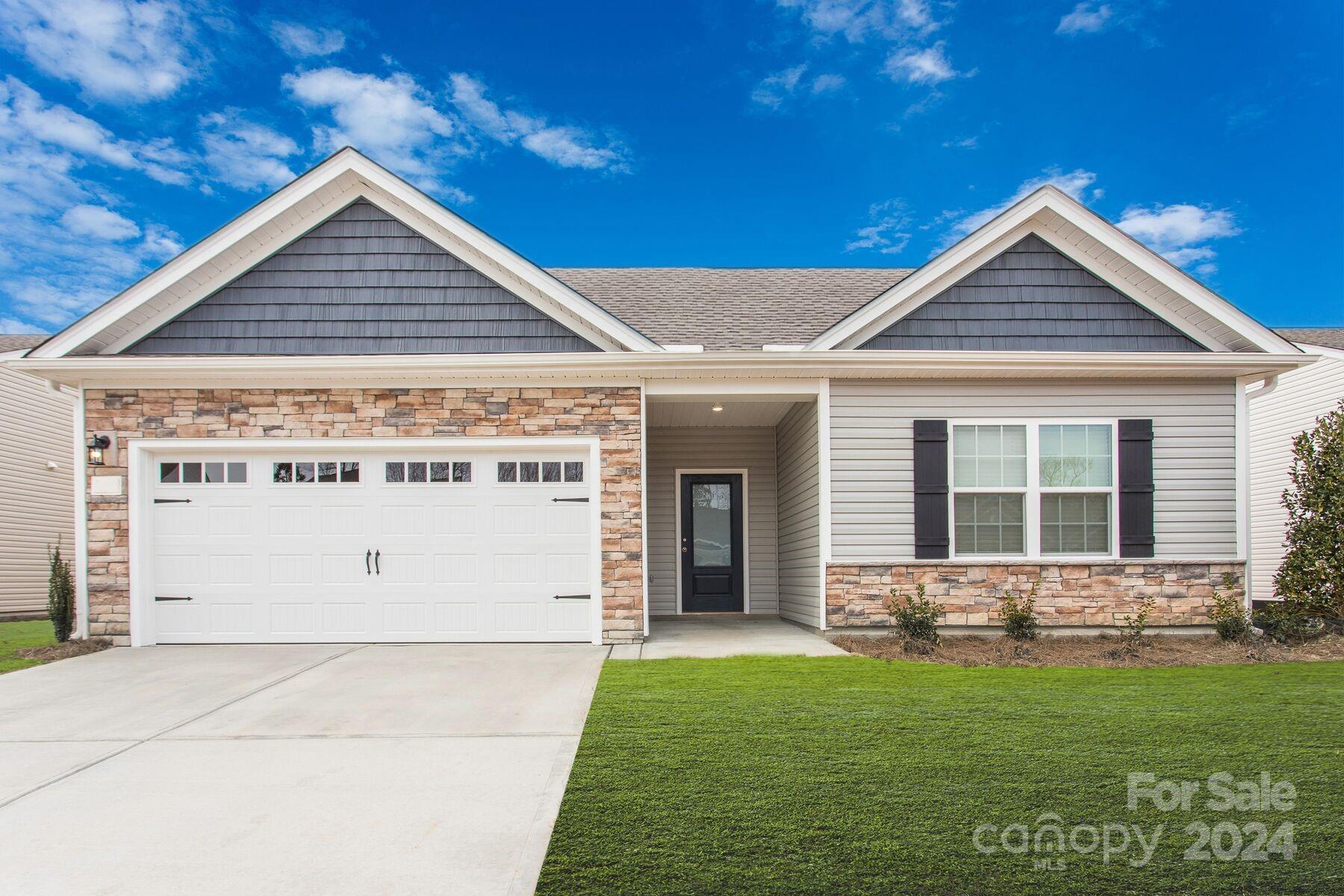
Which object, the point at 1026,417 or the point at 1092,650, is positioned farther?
the point at 1026,417

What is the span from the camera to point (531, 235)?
24094 millimetres

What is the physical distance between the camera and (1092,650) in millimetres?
7496

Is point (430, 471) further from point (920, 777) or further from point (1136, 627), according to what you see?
point (1136, 627)

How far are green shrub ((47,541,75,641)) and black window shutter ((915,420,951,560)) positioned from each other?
29.9 ft

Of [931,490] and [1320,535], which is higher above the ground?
[931,490]

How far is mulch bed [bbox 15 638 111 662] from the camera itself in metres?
7.46

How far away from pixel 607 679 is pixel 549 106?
15.3 meters

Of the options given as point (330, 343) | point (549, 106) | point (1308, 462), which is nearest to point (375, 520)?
point (330, 343)

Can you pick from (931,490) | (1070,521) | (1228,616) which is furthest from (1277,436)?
(931,490)

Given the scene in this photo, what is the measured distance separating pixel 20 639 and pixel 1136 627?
1281 cm

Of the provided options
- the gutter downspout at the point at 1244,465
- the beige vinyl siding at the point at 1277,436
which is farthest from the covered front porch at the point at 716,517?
the beige vinyl siding at the point at 1277,436

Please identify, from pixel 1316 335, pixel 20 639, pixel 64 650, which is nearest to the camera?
pixel 64 650

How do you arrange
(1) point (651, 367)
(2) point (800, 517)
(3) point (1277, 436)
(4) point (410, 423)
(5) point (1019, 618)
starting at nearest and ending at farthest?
(5) point (1019, 618)
(1) point (651, 367)
(4) point (410, 423)
(2) point (800, 517)
(3) point (1277, 436)

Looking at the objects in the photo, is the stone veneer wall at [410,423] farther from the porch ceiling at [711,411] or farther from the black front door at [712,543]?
the black front door at [712,543]
